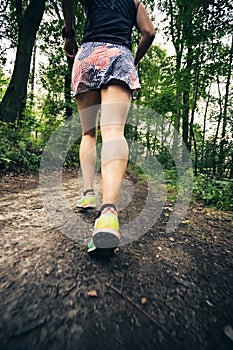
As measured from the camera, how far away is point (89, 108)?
1.50m

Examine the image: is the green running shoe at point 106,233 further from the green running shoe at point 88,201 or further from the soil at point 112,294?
the green running shoe at point 88,201

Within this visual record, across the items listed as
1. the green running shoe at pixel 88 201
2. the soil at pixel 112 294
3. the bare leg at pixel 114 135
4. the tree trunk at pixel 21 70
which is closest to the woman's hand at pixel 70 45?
the bare leg at pixel 114 135

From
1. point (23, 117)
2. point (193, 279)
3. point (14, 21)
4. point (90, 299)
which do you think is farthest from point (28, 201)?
point (14, 21)

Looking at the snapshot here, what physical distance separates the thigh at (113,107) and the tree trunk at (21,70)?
415cm

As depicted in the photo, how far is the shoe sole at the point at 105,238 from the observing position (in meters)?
0.97

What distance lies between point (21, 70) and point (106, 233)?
17.6ft

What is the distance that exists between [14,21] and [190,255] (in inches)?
337

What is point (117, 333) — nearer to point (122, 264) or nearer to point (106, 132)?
point (122, 264)

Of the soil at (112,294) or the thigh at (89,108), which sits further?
the thigh at (89,108)

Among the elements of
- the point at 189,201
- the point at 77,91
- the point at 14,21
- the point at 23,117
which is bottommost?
the point at 189,201

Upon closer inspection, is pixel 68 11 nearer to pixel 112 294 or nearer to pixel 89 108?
pixel 89 108

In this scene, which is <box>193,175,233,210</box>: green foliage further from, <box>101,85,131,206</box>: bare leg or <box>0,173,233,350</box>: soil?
<box>101,85,131,206</box>: bare leg

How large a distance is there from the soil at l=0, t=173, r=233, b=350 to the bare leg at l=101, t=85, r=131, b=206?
422 millimetres

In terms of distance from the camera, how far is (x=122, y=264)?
1.03 m
